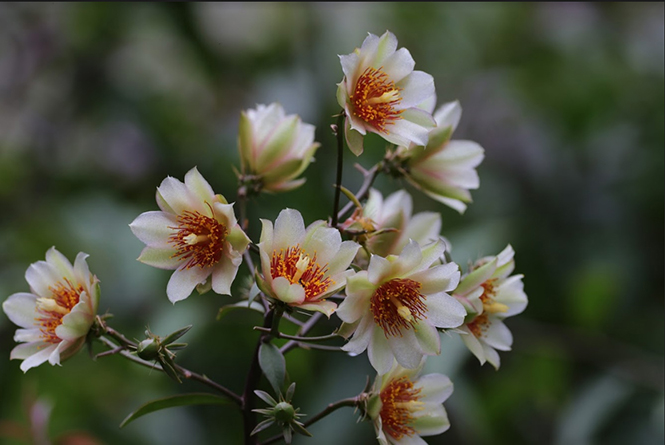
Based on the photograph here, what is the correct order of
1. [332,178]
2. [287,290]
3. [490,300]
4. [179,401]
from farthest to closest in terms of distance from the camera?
[332,178]
[490,300]
[179,401]
[287,290]

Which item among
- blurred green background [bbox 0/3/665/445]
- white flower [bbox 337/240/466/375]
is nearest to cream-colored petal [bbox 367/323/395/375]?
white flower [bbox 337/240/466/375]

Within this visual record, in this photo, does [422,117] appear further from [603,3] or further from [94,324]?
[603,3]

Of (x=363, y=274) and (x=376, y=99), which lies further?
(x=376, y=99)

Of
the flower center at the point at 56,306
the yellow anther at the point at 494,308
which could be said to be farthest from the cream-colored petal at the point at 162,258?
the yellow anther at the point at 494,308

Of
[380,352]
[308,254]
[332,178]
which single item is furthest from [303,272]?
[332,178]

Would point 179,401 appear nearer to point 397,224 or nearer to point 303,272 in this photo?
point 303,272
